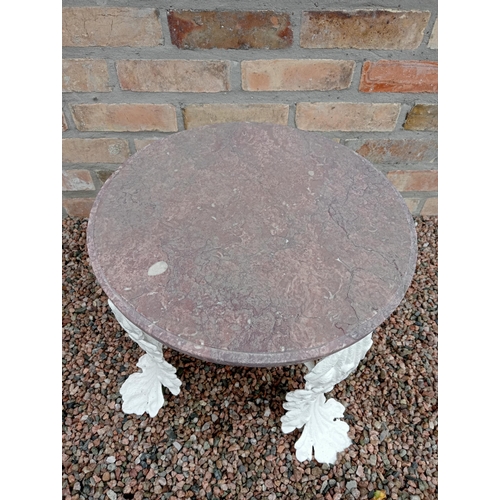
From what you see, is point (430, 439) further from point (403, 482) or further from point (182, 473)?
point (182, 473)

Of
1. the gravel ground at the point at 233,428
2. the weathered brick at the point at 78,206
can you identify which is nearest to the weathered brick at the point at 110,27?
the weathered brick at the point at 78,206

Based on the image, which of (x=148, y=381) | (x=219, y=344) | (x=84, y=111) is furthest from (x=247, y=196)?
(x=84, y=111)

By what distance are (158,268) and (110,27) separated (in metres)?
0.87

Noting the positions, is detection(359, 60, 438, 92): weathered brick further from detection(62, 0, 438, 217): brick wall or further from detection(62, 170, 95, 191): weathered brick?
detection(62, 170, 95, 191): weathered brick

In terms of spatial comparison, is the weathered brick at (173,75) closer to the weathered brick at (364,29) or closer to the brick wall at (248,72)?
the brick wall at (248,72)

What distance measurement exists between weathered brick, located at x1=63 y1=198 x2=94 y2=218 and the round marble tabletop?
833 millimetres

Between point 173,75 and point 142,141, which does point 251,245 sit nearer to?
point 173,75

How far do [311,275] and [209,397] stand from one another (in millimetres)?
726

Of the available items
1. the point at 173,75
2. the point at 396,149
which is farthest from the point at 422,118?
the point at 173,75

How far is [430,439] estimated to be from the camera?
148cm

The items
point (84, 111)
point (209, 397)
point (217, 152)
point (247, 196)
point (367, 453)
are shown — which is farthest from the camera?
point (84, 111)

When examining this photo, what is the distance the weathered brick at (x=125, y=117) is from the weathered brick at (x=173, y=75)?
78 millimetres

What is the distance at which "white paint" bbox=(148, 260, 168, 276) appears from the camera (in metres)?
1.04

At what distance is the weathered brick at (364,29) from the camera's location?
1406 millimetres
